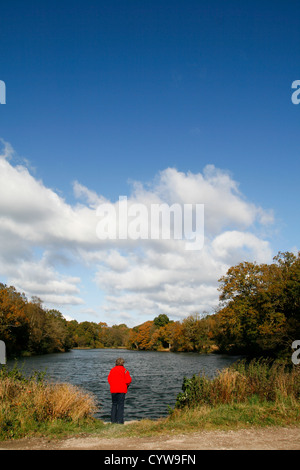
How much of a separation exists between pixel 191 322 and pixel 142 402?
7410cm

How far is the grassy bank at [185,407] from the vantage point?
8734mm

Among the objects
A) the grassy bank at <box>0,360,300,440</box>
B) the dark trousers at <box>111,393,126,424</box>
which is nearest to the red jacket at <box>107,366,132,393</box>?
the dark trousers at <box>111,393,126,424</box>

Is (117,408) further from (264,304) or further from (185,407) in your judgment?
(264,304)

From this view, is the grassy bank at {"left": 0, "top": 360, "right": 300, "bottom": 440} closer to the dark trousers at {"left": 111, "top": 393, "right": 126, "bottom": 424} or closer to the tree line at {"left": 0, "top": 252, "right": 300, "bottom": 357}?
the dark trousers at {"left": 111, "top": 393, "right": 126, "bottom": 424}

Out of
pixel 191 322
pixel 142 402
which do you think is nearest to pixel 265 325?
pixel 142 402

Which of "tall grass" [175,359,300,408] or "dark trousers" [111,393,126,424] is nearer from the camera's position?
"dark trousers" [111,393,126,424]

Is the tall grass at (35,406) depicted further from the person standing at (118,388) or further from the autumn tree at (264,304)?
the autumn tree at (264,304)

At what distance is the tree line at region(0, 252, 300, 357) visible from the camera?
39312 millimetres

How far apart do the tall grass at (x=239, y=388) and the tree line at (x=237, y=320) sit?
27.6 metres

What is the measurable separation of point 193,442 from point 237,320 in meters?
39.8

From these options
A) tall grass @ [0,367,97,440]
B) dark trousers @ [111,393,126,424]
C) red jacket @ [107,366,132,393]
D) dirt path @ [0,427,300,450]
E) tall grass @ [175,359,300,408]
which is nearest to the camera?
dirt path @ [0,427,300,450]

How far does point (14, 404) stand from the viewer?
382 inches

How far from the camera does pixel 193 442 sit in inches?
286
